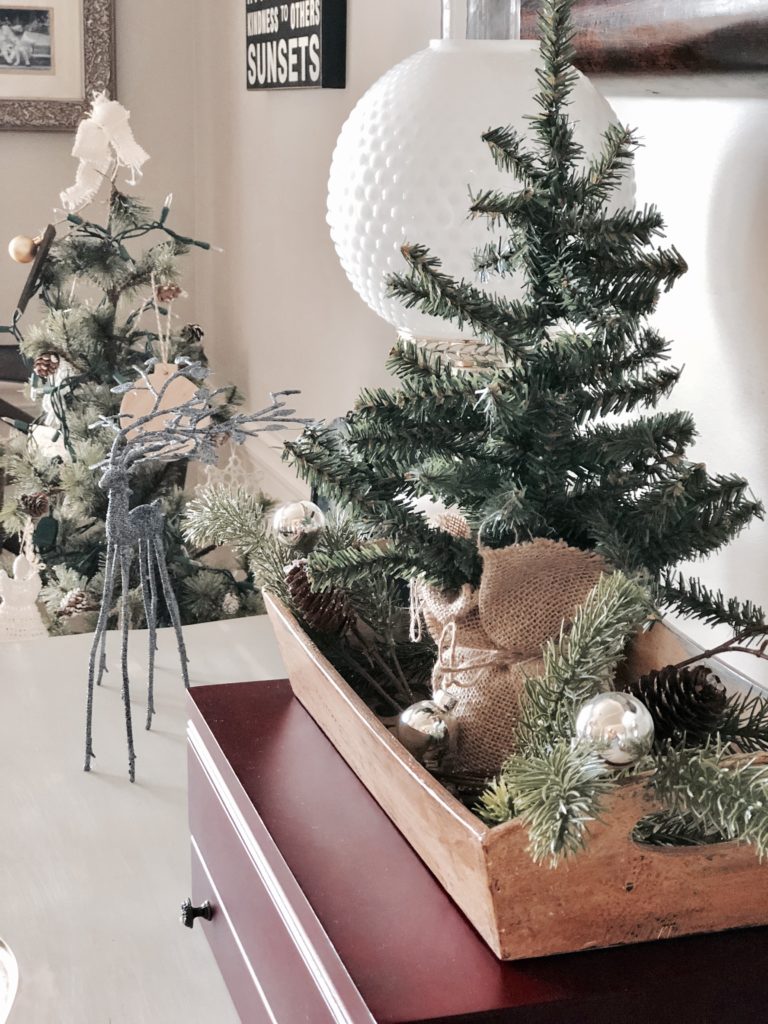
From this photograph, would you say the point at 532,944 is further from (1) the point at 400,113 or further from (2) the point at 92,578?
(2) the point at 92,578

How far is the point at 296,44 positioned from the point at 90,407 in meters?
0.71

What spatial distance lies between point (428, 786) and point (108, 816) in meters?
0.42

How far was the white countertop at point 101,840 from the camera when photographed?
2.17 ft

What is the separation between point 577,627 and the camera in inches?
19.2

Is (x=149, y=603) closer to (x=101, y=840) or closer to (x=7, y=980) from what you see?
(x=101, y=840)

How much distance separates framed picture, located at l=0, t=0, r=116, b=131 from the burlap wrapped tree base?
2471 mm

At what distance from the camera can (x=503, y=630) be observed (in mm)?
561

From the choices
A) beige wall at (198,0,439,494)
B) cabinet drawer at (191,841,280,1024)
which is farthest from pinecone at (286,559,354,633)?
beige wall at (198,0,439,494)

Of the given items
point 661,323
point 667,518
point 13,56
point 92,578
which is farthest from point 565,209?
point 13,56

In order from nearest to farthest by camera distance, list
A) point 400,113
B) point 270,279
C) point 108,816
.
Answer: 1. point 400,113
2. point 108,816
3. point 270,279

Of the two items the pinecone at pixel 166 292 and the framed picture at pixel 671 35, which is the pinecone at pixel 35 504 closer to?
the pinecone at pixel 166 292

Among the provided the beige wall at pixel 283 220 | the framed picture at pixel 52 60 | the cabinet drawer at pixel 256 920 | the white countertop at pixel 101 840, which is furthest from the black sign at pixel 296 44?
the cabinet drawer at pixel 256 920

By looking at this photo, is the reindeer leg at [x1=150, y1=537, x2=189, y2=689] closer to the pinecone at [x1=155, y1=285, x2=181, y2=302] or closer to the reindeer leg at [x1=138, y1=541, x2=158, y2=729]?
the reindeer leg at [x1=138, y1=541, x2=158, y2=729]

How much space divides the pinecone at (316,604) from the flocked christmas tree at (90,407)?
87cm
